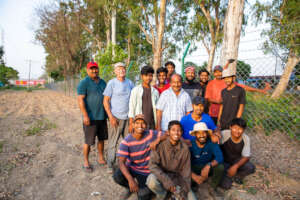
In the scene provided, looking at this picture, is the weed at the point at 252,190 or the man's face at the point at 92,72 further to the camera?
the man's face at the point at 92,72

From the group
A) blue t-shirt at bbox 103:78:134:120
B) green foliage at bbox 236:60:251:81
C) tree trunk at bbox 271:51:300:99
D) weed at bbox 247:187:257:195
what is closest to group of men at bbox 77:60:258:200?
blue t-shirt at bbox 103:78:134:120

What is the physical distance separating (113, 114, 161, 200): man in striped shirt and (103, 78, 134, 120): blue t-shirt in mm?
794

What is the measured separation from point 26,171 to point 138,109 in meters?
2.28

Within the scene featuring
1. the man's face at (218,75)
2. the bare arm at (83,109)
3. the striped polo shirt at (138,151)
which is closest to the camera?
the striped polo shirt at (138,151)

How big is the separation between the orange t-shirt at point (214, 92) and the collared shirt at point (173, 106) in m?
0.68

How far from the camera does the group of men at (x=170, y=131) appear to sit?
2523mm

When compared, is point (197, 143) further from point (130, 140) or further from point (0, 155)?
point (0, 155)

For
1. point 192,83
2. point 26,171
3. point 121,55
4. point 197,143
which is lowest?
point 26,171

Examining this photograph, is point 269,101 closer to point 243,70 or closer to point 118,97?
point 243,70

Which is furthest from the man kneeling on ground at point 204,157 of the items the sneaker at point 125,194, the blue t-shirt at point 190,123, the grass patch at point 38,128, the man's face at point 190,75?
the grass patch at point 38,128

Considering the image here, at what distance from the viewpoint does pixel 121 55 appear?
380 inches

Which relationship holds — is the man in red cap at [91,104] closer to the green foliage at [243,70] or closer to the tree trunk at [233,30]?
the tree trunk at [233,30]

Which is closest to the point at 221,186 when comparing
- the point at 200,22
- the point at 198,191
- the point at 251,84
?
the point at 198,191

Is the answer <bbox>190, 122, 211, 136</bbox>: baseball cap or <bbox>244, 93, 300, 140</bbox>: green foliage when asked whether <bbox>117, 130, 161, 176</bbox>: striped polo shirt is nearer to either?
<bbox>190, 122, 211, 136</bbox>: baseball cap
